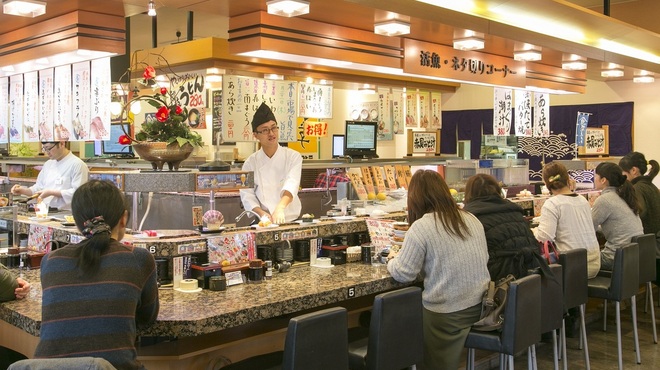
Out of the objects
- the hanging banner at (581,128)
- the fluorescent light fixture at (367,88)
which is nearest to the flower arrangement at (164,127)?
the fluorescent light fixture at (367,88)

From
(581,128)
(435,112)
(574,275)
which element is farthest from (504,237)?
(435,112)

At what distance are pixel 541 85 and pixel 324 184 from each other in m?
2.81

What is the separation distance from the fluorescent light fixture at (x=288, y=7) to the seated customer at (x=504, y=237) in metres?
1.59

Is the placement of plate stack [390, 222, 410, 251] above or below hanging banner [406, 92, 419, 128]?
below

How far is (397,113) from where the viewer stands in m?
10.9

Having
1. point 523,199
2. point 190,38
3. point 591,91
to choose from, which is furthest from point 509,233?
point 591,91

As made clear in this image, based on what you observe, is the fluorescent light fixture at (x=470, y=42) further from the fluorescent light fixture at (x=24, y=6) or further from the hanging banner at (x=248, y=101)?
the fluorescent light fixture at (x=24, y=6)

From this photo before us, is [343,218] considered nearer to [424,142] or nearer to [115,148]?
[115,148]

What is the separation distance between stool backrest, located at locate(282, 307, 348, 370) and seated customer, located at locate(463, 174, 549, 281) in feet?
4.70

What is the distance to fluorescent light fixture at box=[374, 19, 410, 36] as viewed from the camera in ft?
16.5

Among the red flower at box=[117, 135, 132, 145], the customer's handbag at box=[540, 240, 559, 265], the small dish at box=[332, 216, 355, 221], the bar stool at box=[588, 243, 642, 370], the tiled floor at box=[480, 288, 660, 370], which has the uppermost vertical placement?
the red flower at box=[117, 135, 132, 145]

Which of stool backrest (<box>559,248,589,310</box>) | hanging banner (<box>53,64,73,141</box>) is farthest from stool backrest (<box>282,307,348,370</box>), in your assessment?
hanging banner (<box>53,64,73,141</box>)

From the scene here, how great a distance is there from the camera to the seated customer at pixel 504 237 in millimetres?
3828

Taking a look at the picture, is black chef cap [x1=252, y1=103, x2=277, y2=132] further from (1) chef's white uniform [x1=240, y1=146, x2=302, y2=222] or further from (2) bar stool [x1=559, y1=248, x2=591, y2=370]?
(2) bar stool [x1=559, y1=248, x2=591, y2=370]
